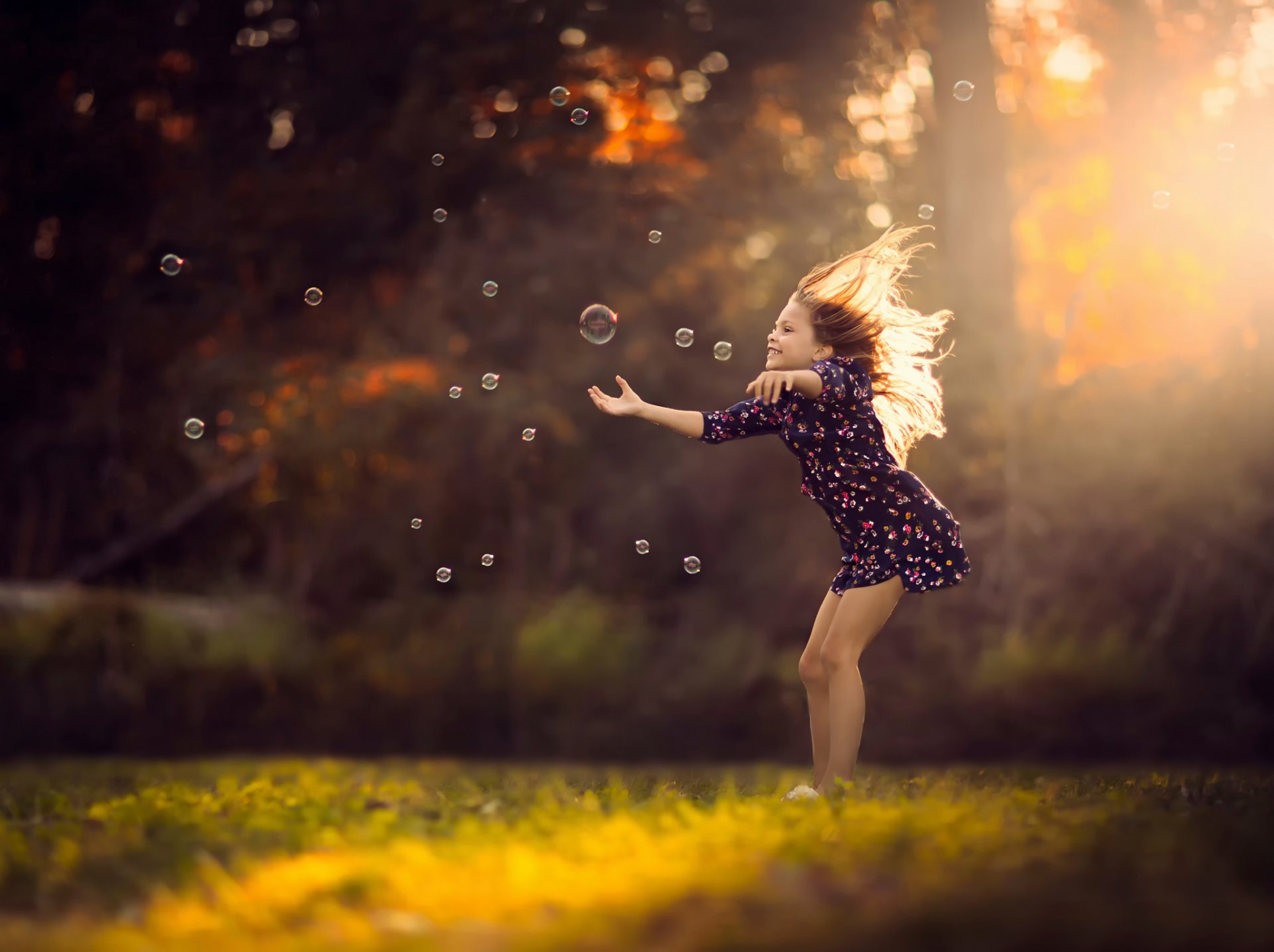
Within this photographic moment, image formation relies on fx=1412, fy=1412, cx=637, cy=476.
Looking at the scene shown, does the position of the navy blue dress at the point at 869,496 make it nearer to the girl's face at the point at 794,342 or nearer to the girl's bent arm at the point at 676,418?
the girl's bent arm at the point at 676,418

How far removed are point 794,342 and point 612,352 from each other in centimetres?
901

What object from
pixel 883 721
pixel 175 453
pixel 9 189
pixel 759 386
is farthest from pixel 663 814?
pixel 175 453

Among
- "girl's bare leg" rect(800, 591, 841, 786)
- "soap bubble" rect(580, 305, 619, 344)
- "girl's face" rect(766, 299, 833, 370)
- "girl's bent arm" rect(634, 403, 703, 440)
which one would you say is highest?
"soap bubble" rect(580, 305, 619, 344)

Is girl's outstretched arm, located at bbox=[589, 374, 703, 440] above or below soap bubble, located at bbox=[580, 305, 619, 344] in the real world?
below

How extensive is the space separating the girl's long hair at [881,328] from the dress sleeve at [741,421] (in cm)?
43

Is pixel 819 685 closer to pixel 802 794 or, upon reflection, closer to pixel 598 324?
pixel 802 794

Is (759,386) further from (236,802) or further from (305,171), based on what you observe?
(305,171)

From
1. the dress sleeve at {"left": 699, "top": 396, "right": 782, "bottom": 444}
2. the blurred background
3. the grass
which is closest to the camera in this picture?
the grass

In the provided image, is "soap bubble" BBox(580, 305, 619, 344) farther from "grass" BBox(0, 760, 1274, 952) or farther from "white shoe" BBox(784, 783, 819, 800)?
"white shoe" BBox(784, 783, 819, 800)

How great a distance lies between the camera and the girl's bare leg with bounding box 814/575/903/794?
5605 mm

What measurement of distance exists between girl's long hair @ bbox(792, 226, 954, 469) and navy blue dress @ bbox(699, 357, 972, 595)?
0.22 meters

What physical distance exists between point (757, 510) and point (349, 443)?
4.48 m

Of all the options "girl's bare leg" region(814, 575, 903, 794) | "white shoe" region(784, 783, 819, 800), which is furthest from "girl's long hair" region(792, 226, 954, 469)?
"white shoe" region(784, 783, 819, 800)

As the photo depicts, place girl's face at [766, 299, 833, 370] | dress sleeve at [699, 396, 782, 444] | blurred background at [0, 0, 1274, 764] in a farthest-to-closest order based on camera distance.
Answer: blurred background at [0, 0, 1274, 764], girl's face at [766, 299, 833, 370], dress sleeve at [699, 396, 782, 444]
